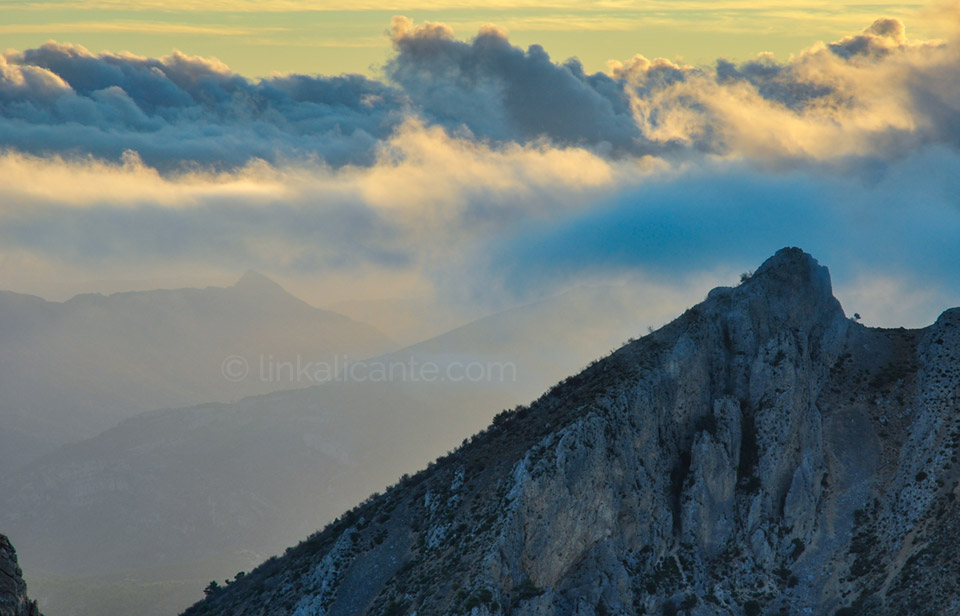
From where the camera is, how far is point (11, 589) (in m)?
48.1

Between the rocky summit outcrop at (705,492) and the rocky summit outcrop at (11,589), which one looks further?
the rocky summit outcrop at (705,492)

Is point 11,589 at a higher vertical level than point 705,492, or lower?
lower

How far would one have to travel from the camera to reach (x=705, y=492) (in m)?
108

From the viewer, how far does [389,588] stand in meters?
104

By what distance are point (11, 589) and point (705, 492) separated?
76.4 m

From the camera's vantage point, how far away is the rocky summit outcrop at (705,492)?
3875 inches

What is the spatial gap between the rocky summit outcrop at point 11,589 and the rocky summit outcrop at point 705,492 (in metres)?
48.2

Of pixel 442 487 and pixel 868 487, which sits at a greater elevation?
pixel 442 487

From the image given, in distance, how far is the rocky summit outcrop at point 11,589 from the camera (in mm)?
46981

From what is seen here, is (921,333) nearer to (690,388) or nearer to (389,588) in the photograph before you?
(690,388)

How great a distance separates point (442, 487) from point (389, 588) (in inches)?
553

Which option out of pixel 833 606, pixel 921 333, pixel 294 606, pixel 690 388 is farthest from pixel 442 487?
pixel 921 333

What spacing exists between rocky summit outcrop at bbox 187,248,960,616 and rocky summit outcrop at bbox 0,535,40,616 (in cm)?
4822

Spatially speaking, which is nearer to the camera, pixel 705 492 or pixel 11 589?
pixel 11 589
